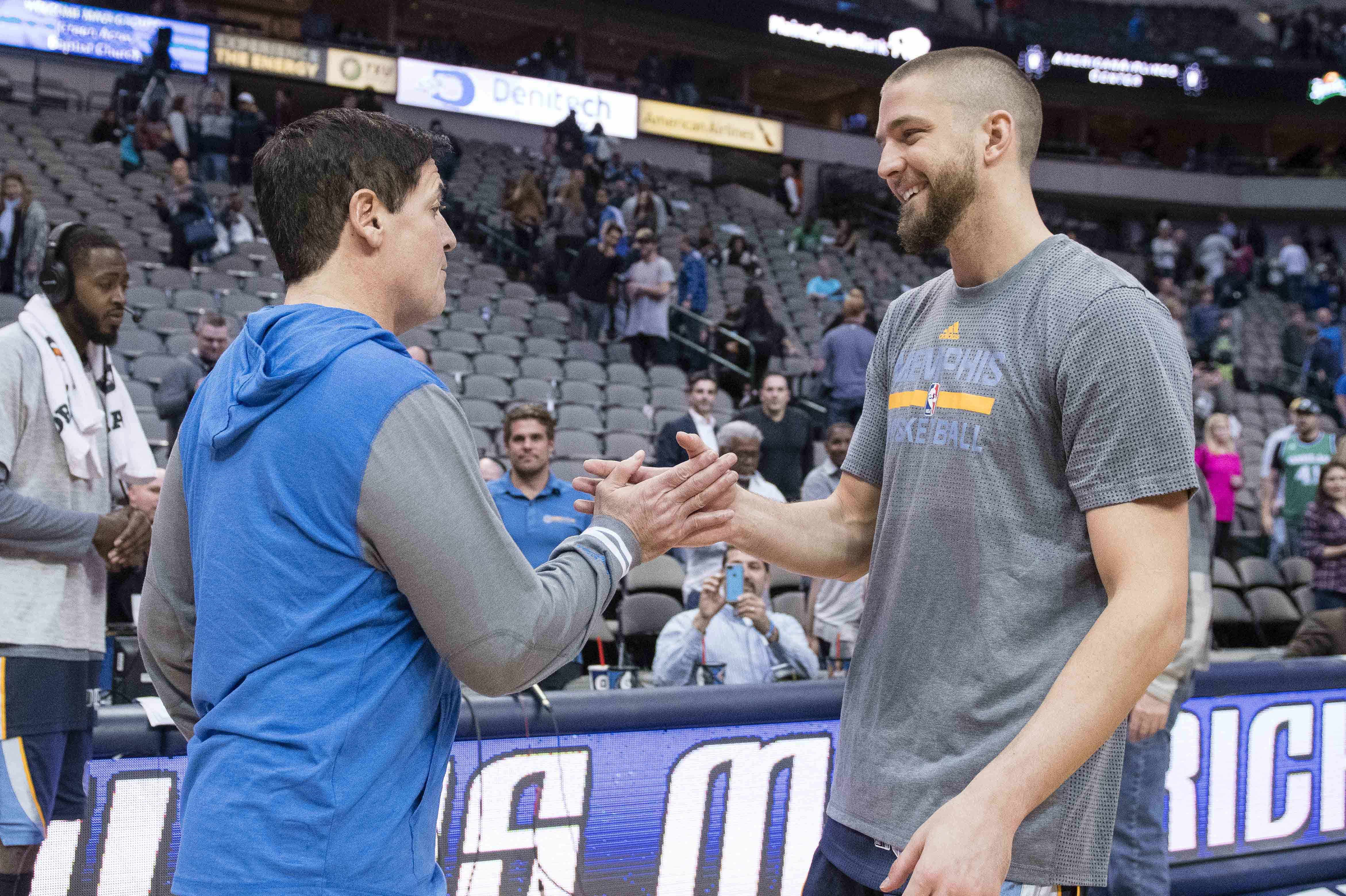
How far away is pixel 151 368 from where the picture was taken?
315 inches

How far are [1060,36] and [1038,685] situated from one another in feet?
93.1

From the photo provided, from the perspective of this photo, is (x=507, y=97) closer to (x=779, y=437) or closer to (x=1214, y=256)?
(x=1214, y=256)

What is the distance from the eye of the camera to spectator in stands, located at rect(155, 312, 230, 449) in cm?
573

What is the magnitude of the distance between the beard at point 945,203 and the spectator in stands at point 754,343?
29.4 feet

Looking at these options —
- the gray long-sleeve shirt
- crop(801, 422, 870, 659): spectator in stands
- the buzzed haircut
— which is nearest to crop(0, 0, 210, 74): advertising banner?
crop(801, 422, 870, 659): spectator in stands

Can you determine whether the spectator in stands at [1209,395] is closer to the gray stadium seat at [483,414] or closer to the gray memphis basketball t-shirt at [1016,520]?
the gray stadium seat at [483,414]

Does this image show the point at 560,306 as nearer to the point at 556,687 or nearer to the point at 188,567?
the point at 556,687

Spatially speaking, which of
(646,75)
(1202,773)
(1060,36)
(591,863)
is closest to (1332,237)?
(1060,36)

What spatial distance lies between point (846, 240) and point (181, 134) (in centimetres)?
1049

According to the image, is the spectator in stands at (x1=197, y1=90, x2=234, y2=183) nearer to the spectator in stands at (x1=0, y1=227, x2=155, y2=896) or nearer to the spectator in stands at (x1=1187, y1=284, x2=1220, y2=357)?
the spectator in stands at (x1=0, y1=227, x2=155, y2=896)

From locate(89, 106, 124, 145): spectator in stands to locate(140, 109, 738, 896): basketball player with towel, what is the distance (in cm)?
1370

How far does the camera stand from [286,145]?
144 centimetres

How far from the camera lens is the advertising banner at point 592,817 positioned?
8.82 feet

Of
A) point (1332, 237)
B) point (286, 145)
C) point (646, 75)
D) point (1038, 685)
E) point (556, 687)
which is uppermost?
point (646, 75)
